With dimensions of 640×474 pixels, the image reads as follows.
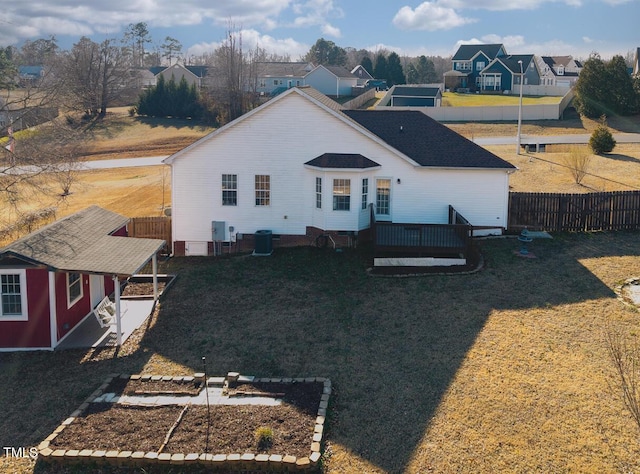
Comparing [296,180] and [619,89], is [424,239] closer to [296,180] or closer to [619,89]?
[296,180]

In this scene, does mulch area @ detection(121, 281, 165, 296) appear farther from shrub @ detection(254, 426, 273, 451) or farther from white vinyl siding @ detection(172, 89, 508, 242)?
shrub @ detection(254, 426, 273, 451)

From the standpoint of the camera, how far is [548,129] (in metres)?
56.3

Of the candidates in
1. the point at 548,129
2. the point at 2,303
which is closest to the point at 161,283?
the point at 2,303

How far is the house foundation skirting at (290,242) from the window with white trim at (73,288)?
7.02m

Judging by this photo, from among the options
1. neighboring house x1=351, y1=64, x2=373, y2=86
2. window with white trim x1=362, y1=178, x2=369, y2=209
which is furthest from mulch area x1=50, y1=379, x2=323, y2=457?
neighboring house x1=351, y1=64, x2=373, y2=86

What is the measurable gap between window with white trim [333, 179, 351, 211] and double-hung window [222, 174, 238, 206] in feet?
13.7

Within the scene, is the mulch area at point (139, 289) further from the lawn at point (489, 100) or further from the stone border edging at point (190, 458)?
the lawn at point (489, 100)

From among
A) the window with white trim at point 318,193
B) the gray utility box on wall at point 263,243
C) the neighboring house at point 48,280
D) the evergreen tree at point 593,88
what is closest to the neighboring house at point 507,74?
the evergreen tree at point 593,88

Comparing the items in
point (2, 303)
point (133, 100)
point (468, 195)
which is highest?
point (133, 100)

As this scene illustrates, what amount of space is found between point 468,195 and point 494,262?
13.0 feet

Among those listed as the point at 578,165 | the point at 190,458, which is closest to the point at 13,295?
the point at 190,458

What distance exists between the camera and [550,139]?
50.0 meters

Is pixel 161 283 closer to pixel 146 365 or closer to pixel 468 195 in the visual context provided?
pixel 146 365

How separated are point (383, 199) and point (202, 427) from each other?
1470 centimetres
